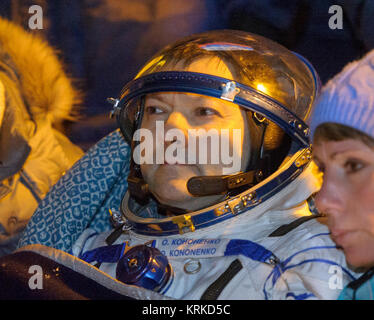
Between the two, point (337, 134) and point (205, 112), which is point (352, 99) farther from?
point (205, 112)

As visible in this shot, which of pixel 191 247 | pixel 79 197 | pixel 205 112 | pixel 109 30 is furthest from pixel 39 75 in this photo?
pixel 191 247

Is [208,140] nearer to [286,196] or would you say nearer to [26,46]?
[286,196]

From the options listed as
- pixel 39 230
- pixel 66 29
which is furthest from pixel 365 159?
pixel 66 29

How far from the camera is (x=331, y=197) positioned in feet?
2.64

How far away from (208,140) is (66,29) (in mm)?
1119

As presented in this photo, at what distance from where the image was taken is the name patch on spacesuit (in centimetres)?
112

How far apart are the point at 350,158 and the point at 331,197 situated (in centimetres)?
7

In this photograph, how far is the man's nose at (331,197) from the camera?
79 cm

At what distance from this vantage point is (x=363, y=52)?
1601 mm

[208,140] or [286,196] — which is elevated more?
[208,140]

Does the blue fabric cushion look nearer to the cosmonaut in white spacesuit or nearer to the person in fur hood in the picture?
the cosmonaut in white spacesuit

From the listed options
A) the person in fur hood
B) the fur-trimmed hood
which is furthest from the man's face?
the fur-trimmed hood

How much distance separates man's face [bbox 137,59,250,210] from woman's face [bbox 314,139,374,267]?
1.31ft
